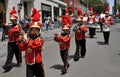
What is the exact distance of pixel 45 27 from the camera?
3506 cm

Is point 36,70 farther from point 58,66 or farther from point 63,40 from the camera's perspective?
point 58,66

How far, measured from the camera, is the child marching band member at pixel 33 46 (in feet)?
22.1

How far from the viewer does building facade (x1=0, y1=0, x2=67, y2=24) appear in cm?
3328

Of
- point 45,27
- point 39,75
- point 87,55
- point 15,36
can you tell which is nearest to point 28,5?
point 45,27

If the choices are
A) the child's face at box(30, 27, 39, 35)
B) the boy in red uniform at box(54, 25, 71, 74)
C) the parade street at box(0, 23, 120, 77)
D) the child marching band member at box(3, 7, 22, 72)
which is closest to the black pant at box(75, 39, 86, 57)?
the parade street at box(0, 23, 120, 77)

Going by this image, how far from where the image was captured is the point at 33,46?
22.2 feet

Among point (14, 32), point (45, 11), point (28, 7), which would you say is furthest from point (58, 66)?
point (45, 11)

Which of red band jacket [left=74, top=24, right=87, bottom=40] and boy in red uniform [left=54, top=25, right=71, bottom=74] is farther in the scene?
red band jacket [left=74, top=24, right=87, bottom=40]

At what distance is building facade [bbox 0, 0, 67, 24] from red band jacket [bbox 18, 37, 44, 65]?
26292mm

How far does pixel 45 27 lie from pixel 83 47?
897 inches

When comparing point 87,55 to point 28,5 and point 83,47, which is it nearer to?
point 83,47

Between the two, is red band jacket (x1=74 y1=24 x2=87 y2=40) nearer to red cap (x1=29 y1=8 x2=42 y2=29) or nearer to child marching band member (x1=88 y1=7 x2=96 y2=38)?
red cap (x1=29 y1=8 x2=42 y2=29)

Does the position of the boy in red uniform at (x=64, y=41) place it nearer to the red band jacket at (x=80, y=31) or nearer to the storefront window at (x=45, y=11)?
the red band jacket at (x=80, y=31)

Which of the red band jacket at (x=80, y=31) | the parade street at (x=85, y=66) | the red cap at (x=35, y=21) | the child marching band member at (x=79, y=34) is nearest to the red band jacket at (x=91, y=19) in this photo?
the parade street at (x=85, y=66)
